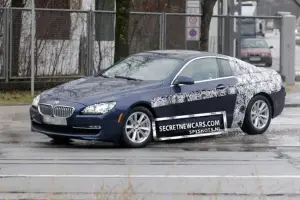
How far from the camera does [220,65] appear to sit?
13062mm

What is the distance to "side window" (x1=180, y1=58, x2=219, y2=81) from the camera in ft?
41.3

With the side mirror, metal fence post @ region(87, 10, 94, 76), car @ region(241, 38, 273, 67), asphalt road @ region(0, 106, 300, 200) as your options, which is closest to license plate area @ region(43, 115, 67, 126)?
asphalt road @ region(0, 106, 300, 200)

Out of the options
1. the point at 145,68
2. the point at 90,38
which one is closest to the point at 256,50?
the point at 90,38

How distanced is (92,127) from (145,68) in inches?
71.2

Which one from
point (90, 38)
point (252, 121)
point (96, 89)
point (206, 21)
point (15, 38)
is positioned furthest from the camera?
point (206, 21)

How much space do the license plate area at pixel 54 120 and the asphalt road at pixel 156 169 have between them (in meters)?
0.42

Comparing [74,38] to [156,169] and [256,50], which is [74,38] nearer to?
[156,169]

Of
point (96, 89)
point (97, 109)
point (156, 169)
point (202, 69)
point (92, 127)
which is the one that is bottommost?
point (156, 169)

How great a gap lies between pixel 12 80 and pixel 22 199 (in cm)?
1298

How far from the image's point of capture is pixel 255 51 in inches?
1544

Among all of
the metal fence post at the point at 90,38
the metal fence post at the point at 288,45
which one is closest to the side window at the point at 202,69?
the metal fence post at the point at 90,38

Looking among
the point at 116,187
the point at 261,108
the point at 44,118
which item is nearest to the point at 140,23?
the point at 261,108

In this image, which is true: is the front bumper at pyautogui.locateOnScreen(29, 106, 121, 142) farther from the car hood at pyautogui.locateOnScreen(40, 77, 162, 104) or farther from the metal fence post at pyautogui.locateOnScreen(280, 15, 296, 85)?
the metal fence post at pyautogui.locateOnScreen(280, 15, 296, 85)

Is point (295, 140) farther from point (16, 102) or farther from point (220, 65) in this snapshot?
point (16, 102)
